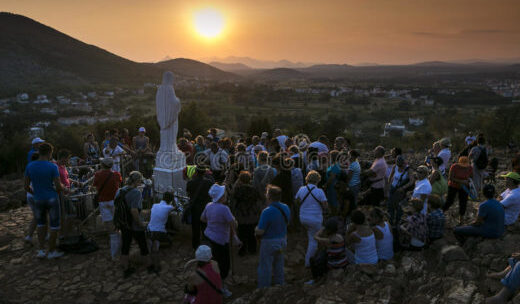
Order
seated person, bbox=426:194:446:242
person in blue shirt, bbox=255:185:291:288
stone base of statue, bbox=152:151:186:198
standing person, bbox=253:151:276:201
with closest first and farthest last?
person in blue shirt, bbox=255:185:291:288 < seated person, bbox=426:194:446:242 < standing person, bbox=253:151:276:201 < stone base of statue, bbox=152:151:186:198

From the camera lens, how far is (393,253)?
4895 millimetres

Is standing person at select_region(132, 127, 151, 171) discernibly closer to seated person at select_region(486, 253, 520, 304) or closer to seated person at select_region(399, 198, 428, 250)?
seated person at select_region(399, 198, 428, 250)

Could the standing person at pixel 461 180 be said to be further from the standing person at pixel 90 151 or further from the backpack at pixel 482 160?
the standing person at pixel 90 151

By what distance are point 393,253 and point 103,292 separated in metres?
4.21

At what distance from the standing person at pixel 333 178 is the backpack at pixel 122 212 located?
336 centimetres

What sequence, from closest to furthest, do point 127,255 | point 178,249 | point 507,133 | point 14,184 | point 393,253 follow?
1. point 393,253
2. point 127,255
3. point 178,249
4. point 14,184
5. point 507,133

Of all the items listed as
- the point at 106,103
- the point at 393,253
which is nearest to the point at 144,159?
the point at 393,253

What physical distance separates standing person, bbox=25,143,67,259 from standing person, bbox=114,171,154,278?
1.29m

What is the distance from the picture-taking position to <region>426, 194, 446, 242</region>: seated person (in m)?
5.05

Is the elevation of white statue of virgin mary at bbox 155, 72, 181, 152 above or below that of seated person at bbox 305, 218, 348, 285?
above

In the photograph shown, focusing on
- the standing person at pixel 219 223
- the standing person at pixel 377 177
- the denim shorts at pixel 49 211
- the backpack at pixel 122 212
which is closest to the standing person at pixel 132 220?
the backpack at pixel 122 212

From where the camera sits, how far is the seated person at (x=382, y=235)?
4601mm

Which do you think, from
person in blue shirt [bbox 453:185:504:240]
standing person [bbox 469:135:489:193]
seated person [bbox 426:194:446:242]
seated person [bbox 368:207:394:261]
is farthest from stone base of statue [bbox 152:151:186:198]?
standing person [bbox 469:135:489:193]

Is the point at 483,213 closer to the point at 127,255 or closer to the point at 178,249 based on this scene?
the point at 178,249
